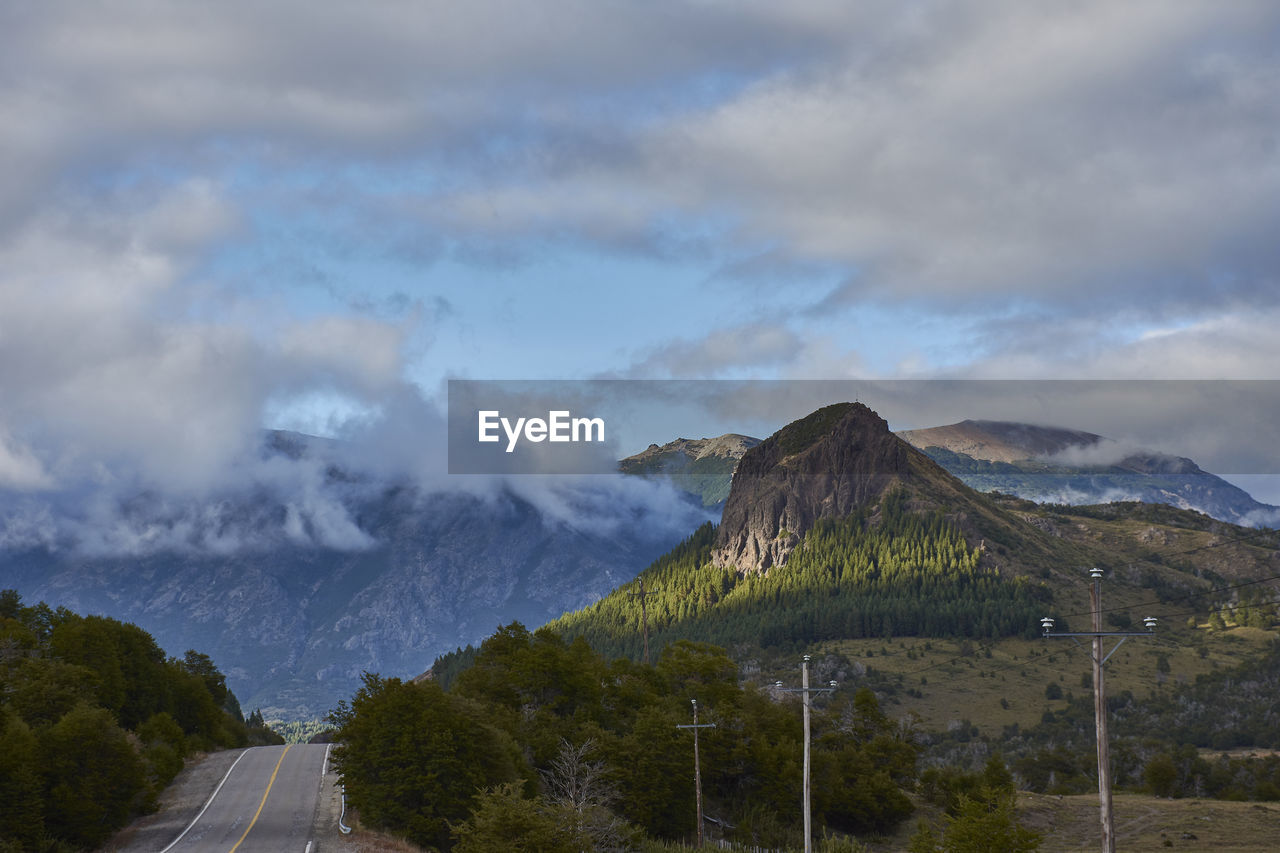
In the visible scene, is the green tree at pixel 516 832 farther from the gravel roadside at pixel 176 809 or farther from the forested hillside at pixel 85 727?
the forested hillside at pixel 85 727

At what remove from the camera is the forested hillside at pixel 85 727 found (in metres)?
72.7

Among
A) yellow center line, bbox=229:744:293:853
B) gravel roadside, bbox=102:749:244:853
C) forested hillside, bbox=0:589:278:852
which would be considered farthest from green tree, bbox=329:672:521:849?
forested hillside, bbox=0:589:278:852

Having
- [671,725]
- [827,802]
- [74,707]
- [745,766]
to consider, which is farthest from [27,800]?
[827,802]

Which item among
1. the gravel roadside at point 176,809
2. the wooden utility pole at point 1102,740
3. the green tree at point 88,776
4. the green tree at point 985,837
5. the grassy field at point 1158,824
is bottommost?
the grassy field at point 1158,824

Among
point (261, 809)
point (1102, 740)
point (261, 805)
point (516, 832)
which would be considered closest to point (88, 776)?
point (261, 809)

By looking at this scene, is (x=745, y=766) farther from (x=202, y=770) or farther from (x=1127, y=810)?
(x=202, y=770)

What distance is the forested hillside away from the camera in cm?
7269

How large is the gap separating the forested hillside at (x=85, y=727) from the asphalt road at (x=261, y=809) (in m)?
5.30

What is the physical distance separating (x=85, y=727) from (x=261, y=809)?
14104 mm

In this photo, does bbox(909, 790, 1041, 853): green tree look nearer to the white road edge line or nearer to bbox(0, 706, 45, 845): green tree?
the white road edge line

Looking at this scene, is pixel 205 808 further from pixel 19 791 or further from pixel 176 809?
pixel 19 791

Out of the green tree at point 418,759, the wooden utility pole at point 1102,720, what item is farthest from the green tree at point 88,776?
the wooden utility pole at point 1102,720

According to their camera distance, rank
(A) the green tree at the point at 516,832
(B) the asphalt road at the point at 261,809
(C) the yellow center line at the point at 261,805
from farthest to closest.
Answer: (C) the yellow center line at the point at 261,805 < (B) the asphalt road at the point at 261,809 < (A) the green tree at the point at 516,832

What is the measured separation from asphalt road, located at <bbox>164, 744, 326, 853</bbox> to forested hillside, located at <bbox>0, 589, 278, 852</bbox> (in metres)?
5.30
